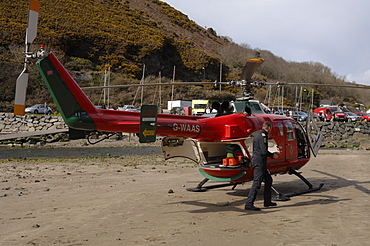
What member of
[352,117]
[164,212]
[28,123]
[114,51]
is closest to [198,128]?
[164,212]

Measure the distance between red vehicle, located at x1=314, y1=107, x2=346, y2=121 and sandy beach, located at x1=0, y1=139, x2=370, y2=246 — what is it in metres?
39.6

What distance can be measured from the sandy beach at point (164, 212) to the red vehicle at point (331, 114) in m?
39.6

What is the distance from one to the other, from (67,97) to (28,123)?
29.3 metres

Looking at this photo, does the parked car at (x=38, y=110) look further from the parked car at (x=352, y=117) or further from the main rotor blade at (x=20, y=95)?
the parked car at (x=352, y=117)

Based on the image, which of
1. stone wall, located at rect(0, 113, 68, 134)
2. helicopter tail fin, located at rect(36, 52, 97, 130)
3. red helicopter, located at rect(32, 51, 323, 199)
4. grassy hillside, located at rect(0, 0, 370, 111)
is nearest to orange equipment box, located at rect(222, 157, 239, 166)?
red helicopter, located at rect(32, 51, 323, 199)

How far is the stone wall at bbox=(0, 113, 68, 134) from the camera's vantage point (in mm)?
34062

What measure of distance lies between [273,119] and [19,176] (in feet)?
28.7

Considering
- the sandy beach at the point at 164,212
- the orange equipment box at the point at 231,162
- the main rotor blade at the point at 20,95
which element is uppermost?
the main rotor blade at the point at 20,95

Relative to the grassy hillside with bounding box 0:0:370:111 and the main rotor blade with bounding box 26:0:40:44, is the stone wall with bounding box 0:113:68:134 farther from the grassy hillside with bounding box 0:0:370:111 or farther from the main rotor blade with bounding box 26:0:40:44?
the main rotor blade with bounding box 26:0:40:44

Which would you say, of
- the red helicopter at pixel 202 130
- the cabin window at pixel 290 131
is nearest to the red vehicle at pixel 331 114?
the red helicopter at pixel 202 130

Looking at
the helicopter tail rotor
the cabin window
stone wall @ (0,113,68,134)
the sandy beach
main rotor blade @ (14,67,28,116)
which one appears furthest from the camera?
stone wall @ (0,113,68,134)

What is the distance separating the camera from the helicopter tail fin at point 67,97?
7.54m

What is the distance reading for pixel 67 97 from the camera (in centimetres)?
772

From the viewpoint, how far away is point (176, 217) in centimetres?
807
